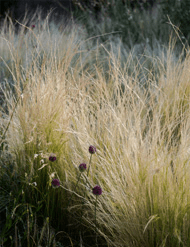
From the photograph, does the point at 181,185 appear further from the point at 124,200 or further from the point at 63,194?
the point at 63,194

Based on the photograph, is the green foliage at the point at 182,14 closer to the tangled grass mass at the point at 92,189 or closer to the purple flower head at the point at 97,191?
the tangled grass mass at the point at 92,189

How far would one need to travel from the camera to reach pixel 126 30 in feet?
18.5

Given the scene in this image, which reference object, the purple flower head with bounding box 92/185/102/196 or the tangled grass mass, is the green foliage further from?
the purple flower head with bounding box 92/185/102/196

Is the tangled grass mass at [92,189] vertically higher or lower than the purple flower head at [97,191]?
lower

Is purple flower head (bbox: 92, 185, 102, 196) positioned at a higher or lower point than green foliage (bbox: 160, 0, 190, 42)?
lower

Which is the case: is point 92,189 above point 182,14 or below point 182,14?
below

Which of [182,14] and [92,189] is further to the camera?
[182,14]

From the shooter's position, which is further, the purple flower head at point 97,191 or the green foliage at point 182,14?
the green foliage at point 182,14

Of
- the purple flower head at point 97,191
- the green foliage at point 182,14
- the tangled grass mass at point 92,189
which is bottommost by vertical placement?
the tangled grass mass at point 92,189

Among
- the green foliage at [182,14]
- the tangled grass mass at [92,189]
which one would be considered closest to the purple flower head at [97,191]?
the tangled grass mass at [92,189]

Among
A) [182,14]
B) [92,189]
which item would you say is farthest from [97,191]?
[182,14]

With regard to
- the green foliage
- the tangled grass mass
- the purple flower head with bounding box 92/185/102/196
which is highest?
the green foliage

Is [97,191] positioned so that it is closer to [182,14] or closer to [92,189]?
[92,189]

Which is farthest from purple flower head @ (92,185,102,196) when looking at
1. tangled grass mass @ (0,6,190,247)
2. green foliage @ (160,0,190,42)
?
Answer: green foliage @ (160,0,190,42)
